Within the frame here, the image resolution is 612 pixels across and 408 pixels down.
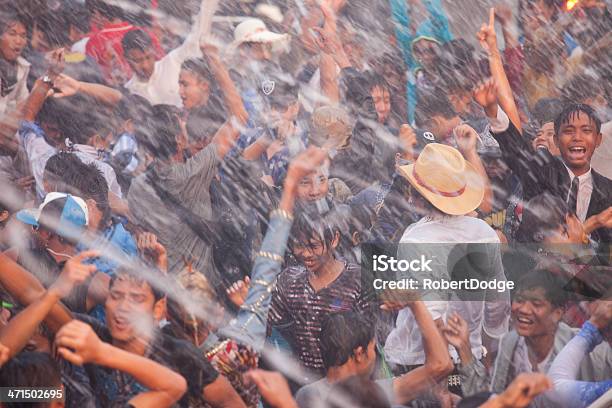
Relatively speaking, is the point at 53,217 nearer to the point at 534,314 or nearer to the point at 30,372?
the point at 30,372

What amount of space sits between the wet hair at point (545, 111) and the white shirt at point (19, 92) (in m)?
2.22

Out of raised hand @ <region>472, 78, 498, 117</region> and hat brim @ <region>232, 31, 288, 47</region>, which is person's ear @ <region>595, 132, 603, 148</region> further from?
hat brim @ <region>232, 31, 288, 47</region>

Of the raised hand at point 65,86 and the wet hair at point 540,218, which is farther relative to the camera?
the raised hand at point 65,86

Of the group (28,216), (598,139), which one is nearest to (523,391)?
(598,139)

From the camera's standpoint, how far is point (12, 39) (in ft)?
12.5

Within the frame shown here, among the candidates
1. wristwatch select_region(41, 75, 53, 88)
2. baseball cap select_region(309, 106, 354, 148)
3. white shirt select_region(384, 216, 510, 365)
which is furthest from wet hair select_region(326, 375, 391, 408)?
wristwatch select_region(41, 75, 53, 88)

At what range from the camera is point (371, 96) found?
3.74 m

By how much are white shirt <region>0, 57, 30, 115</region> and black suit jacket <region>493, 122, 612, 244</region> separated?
2065 mm

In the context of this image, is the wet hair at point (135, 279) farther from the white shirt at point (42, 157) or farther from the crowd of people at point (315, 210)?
the white shirt at point (42, 157)

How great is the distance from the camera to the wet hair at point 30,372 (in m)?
3.79

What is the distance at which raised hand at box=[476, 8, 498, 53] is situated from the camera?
3.71 meters

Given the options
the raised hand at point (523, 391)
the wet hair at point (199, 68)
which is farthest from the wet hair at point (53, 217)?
the raised hand at point (523, 391)

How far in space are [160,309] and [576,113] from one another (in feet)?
6.49

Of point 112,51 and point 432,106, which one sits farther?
point 112,51
